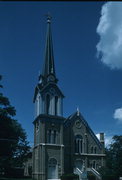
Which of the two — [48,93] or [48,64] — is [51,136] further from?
[48,64]

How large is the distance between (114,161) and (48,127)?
39.8 ft

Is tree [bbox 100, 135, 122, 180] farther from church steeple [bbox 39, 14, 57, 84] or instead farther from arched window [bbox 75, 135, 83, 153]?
church steeple [bbox 39, 14, 57, 84]

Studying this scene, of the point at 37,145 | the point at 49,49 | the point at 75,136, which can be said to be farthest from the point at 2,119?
the point at 49,49

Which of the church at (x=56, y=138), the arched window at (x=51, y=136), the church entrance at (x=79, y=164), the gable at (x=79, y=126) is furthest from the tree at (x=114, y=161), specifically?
the arched window at (x=51, y=136)

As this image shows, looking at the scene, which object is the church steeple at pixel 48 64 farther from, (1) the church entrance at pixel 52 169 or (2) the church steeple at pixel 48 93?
(1) the church entrance at pixel 52 169

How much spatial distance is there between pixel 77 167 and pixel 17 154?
14.9m

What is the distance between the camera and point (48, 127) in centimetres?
4297

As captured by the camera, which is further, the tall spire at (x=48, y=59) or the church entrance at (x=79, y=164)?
the tall spire at (x=48, y=59)

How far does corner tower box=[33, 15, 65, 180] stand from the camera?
135 ft

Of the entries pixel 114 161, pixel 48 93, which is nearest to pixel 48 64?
pixel 48 93

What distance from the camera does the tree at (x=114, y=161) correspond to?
3847cm

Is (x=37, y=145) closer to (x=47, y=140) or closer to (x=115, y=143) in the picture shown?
(x=47, y=140)

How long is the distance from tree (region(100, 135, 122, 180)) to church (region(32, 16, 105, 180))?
12.2 ft

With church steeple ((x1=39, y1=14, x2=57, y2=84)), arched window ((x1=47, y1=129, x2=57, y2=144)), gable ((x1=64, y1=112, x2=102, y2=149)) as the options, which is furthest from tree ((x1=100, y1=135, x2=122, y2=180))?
church steeple ((x1=39, y1=14, x2=57, y2=84))
